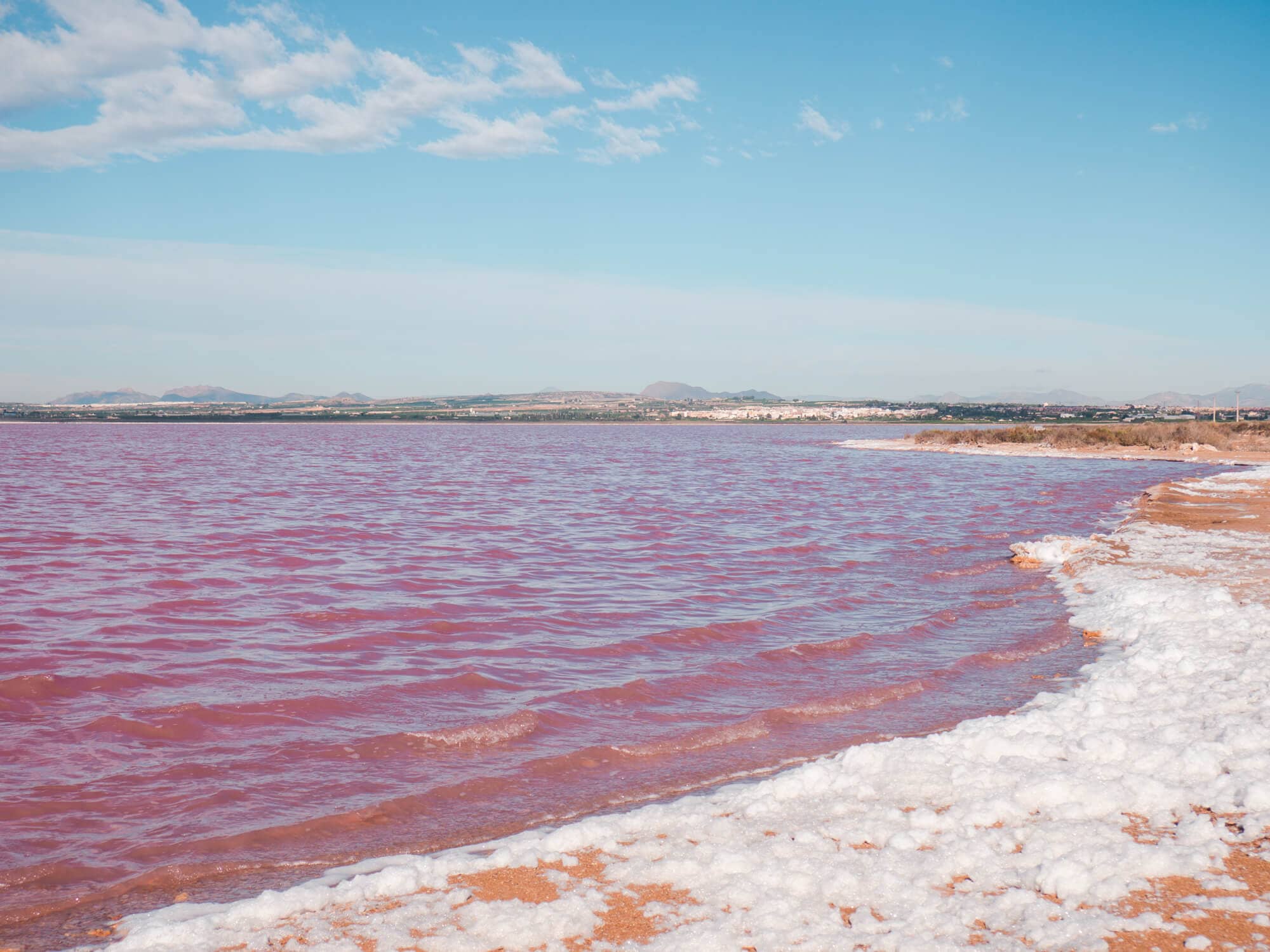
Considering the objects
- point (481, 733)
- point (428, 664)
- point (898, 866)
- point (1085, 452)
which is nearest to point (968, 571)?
point (428, 664)

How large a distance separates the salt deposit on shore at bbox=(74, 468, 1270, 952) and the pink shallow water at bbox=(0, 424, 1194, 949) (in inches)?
26.0

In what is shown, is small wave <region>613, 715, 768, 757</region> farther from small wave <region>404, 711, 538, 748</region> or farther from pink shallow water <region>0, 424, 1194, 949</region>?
small wave <region>404, 711, 538, 748</region>

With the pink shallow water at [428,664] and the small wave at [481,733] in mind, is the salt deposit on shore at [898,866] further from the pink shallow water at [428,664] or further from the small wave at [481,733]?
the small wave at [481,733]

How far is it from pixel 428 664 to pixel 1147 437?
182 feet

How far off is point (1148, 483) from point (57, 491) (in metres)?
35.3

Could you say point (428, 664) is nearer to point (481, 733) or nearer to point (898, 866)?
point (481, 733)

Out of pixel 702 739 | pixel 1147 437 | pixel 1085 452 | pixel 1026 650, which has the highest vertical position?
pixel 1147 437

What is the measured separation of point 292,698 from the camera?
758 centimetres

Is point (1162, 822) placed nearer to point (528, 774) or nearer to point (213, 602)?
point (528, 774)

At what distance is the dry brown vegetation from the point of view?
165 ft

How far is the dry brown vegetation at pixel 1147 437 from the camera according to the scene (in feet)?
165

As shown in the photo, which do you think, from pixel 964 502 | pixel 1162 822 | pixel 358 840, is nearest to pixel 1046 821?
pixel 1162 822

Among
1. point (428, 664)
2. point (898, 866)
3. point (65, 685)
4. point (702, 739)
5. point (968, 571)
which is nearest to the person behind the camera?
point (898, 866)

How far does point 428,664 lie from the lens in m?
8.70
